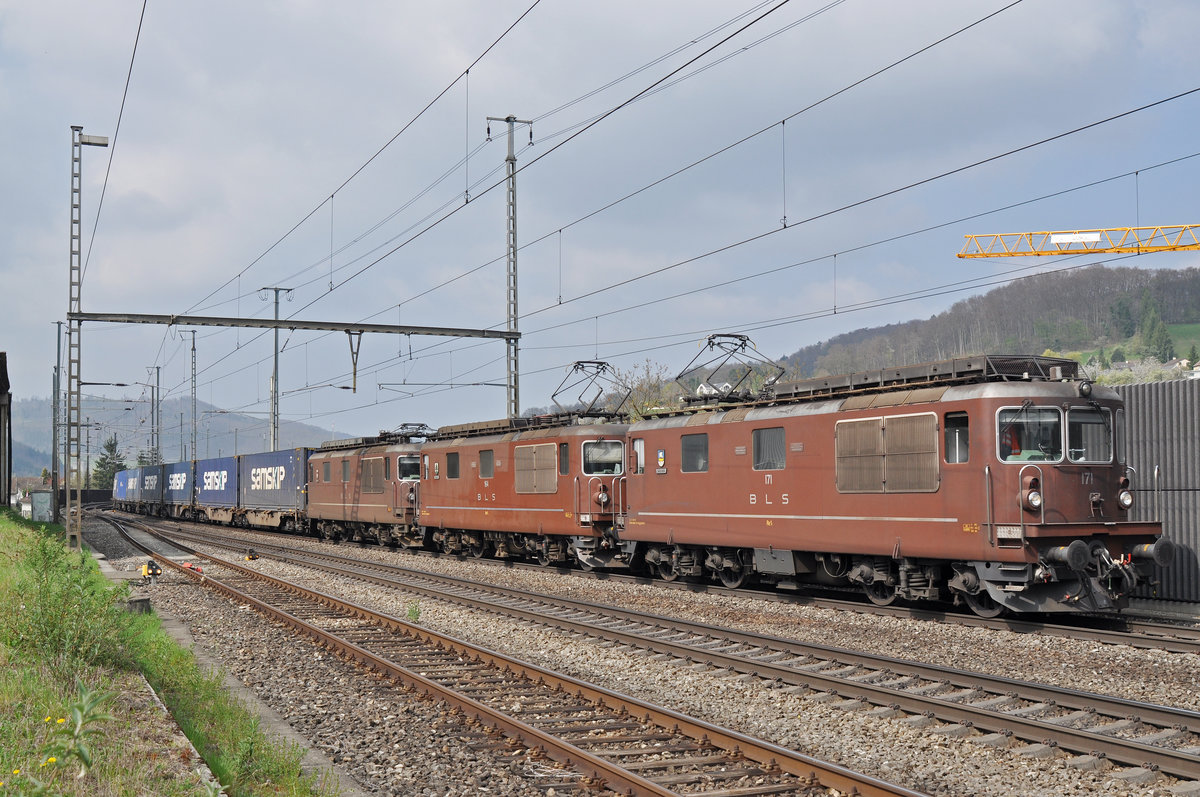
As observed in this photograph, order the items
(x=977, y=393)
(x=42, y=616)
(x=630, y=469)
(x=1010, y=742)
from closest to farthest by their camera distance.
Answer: (x=1010, y=742)
(x=42, y=616)
(x=977, y=393)
(x=630, y=469)

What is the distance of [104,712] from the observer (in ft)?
23.5

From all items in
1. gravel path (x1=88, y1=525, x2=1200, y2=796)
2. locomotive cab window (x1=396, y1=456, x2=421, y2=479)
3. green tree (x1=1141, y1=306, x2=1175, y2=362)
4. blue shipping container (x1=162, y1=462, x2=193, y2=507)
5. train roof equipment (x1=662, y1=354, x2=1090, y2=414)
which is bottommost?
gravel path (x1=88, y1=525, x2=1200, y2=796)

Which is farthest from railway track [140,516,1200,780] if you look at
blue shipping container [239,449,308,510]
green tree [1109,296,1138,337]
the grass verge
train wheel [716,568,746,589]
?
green tree [1109,296,1138,337]

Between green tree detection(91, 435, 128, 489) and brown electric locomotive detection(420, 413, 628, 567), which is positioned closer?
brown electric locomotive detection(420, 413, 628, 567)

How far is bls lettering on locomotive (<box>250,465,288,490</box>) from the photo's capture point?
137ft

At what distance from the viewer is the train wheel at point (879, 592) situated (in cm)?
1538

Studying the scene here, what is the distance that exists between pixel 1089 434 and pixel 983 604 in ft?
9.32

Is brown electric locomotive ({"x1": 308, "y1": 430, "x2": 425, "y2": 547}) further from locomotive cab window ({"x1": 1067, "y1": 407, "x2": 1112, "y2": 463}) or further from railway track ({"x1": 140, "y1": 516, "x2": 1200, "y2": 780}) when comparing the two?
locomotive cab window ({"x1": 1067, "y1": 407, "x2": 1112, "y2": 463})

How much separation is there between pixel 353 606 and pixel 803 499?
749cm

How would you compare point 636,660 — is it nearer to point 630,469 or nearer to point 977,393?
point 977,393

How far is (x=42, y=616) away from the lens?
9.39m

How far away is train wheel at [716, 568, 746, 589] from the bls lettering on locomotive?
26.8 meters

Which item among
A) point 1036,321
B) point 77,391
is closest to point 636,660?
point 77,391

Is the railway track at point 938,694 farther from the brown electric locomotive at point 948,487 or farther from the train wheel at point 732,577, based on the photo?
the train wheel at point 732,577
